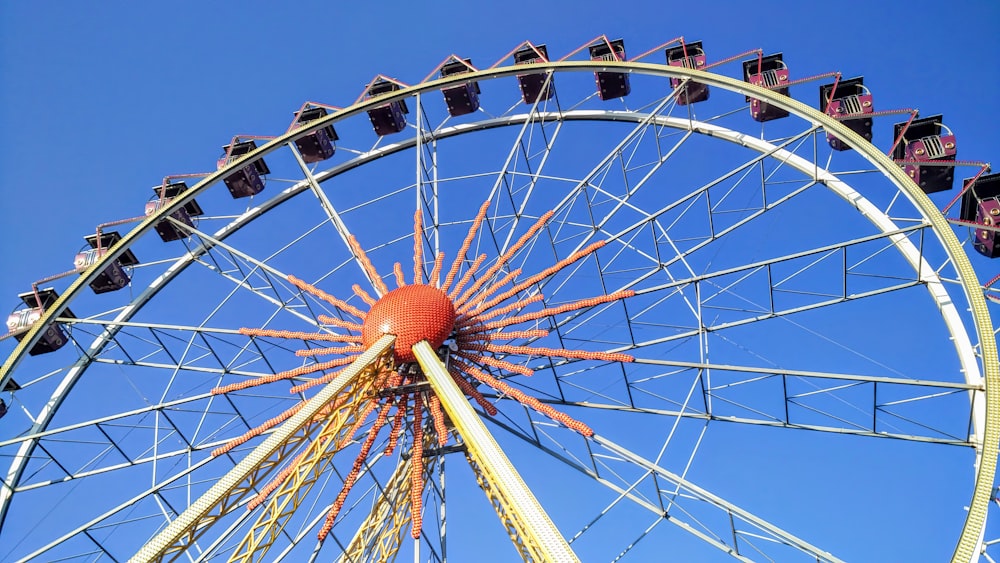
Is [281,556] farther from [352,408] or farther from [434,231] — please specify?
[434,231]

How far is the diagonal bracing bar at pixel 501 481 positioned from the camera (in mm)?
12555

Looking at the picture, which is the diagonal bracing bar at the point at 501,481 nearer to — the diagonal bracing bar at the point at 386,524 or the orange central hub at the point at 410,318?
the orange central hub at the point at 410,318

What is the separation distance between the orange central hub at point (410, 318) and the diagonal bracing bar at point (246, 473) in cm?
53

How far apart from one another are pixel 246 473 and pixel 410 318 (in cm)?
451

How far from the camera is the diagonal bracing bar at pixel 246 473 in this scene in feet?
44.7

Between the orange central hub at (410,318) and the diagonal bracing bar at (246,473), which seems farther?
Answer: the orange central hub at (410,318)

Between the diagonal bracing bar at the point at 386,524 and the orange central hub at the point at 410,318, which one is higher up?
the orange central hub at the point at 410,318

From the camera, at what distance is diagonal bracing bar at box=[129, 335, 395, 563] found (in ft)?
44.7

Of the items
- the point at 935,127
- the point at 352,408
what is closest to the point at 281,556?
the point at 352,408

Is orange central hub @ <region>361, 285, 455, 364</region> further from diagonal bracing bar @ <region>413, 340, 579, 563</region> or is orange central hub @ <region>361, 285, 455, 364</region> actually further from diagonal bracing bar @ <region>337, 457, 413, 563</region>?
diagonal bracing bar @ <region>337, 457, 413, 563</region>

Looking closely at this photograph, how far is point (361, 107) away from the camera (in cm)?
2314

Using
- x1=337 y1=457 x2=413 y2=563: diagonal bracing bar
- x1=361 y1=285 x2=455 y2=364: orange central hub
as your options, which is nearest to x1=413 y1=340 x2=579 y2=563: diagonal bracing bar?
x1=361 y1=285 x2=455 y2=364: orange central hub

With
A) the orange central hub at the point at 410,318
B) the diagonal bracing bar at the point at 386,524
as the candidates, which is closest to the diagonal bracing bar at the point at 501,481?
the orange central hub at the point at 410,318

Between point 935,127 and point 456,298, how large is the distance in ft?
39.9
